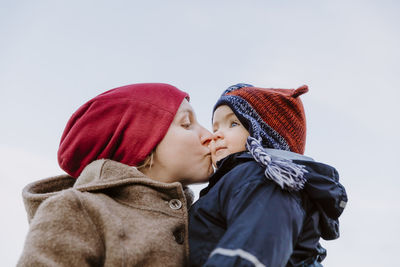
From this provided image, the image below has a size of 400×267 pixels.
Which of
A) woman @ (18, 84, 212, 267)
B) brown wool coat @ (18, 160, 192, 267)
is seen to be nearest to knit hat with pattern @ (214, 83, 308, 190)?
woman @ (18, 84, 212, 267)

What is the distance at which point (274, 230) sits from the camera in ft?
4.79

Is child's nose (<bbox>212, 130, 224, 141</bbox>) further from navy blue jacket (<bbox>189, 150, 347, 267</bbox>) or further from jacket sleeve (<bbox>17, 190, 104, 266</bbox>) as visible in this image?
jacket sleeve (<bbox>17, 190, 104, 266</bbox>)

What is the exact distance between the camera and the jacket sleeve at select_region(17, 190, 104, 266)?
150 cm

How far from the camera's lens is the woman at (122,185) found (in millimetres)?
1580

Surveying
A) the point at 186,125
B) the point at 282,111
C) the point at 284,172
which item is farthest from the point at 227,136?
the point at 284,172

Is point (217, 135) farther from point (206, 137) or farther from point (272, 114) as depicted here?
point (272, 114)

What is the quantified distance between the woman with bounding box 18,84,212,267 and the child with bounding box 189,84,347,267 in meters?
0.15

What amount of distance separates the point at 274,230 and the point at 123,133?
1205 mm

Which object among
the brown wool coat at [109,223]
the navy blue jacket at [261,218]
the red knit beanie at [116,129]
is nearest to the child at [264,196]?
the navy blue jacket at [261,218]

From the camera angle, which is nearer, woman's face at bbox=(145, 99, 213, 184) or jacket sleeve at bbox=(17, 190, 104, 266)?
jacket sleeve at bbox=(17, 190, 104, 266)

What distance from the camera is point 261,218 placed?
4.88 ft

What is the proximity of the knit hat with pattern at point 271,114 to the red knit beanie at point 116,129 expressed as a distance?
435 millimetres

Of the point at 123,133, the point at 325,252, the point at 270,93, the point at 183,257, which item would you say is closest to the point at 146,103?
the point at 123,133

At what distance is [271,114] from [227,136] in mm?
323
